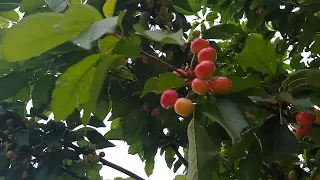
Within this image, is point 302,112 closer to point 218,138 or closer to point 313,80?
point 313,80

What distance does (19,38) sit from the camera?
2.19 feet

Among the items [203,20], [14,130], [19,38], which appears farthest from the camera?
[203,20]

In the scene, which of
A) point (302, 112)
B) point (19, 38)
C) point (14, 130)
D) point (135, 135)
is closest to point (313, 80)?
point (302, 112)

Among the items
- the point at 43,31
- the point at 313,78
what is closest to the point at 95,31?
the point at 43,31

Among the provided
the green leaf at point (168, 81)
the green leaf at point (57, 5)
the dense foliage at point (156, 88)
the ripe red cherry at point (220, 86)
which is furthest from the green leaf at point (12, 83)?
the ripe red cherry at point (220, 86)

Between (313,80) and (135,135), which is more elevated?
(313,80)

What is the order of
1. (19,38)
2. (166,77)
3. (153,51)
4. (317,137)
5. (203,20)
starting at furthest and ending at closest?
1. (203,20)
2. (153,51)
3. (317,137)
4. (166,77)
5. (19,38)

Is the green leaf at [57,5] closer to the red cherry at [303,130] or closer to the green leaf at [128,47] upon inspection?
the green leaf at [128,47]

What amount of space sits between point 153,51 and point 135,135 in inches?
10.7

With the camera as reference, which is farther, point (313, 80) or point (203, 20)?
point (203, 20)

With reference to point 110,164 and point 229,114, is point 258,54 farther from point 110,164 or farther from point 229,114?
point 110,164

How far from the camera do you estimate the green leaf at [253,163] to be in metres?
1.02

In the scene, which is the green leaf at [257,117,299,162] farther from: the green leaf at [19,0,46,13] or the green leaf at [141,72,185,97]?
the green leaf at [19,0,46,13]

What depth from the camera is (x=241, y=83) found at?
858mm
